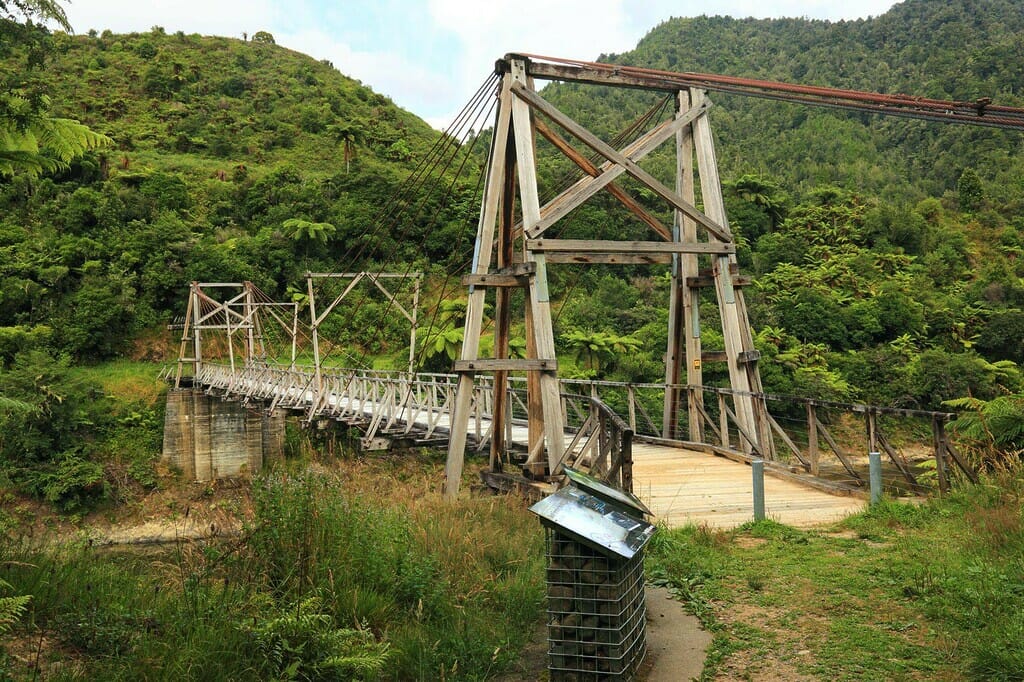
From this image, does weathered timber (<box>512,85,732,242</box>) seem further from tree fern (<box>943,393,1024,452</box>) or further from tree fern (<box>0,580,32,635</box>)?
tree fern (<box>0,580,32,635</box>)

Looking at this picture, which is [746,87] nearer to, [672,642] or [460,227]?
[672,642]

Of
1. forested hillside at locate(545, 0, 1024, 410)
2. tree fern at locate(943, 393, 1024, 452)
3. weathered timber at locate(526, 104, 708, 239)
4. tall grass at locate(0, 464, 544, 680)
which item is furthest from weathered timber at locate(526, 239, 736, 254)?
forested hillside at locate(545, 0, 1024, 410)

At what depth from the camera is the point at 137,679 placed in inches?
128

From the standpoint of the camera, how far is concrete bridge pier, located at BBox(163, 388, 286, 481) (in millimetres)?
26500

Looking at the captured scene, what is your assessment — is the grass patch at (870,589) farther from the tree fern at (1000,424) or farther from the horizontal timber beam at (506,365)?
the horizontal timber beam at (506,365)

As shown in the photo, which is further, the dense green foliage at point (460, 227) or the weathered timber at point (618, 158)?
the dense green foliage at point (460, 227)

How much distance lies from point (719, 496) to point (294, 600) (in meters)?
5.06

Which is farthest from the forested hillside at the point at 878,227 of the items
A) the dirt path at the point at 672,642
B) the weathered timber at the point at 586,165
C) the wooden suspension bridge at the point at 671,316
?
the dirt path at the point at 672,642

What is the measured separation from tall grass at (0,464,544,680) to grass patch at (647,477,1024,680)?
43.6 inches

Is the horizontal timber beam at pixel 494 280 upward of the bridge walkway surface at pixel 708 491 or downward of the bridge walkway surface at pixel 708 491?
upward

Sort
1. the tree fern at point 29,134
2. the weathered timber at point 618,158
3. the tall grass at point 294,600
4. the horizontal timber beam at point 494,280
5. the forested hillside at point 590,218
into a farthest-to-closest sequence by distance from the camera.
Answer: the forested hillside at point 590,218 → the weathered timber at point 618,158 → the horizontal timber beam at point 494,280 → the tree fern at point 29,134 → the tall grass at point 294,600

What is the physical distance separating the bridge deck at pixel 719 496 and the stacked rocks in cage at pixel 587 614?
3142 millimetres

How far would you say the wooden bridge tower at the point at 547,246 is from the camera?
30.2 ft

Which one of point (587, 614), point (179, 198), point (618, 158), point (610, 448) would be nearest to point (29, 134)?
point (587, 614)
